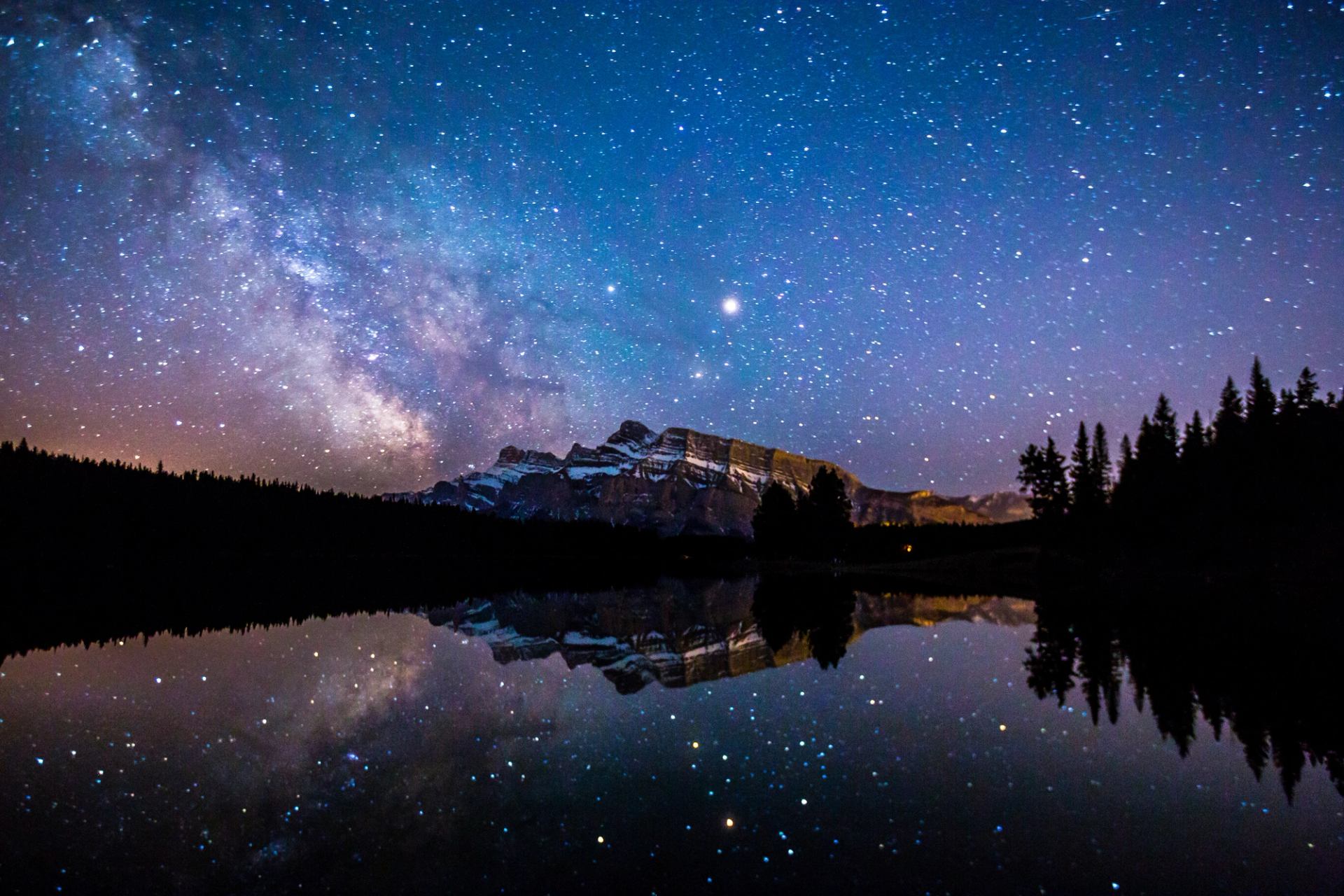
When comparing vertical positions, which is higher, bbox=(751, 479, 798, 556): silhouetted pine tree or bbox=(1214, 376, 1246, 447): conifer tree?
bbox=(1214, 376, 1246, 447): conifer tree

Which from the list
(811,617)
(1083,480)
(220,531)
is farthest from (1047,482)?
(220,531)

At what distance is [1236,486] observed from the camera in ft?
192

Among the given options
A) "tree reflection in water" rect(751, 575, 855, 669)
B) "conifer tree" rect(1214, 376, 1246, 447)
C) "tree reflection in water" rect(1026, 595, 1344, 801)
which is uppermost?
"conifer tree" rect(1214, 376, 1246, 447)

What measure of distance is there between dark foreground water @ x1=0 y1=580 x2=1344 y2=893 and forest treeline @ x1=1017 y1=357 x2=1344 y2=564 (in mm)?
54809

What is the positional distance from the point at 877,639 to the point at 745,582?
44.2m

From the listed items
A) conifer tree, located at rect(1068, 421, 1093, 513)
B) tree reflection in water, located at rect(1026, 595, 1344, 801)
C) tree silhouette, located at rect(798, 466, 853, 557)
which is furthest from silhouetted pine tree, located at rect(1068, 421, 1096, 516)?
tree reflection in water, located at rect(1026, 595, 1344, 801)

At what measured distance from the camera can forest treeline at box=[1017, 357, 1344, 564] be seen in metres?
53.1

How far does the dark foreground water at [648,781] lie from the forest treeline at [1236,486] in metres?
54.8

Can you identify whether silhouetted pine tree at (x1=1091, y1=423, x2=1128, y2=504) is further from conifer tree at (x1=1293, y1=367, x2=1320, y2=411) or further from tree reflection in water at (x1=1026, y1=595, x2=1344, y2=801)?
tree reflection in water at (x1=1026, y1=595, x2=1344, y2=801)

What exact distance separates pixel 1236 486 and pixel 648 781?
236 ft

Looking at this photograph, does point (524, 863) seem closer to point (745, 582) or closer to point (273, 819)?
point (273, 819)

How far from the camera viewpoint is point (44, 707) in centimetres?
1089

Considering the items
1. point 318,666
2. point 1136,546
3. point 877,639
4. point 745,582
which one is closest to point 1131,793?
point 877,639

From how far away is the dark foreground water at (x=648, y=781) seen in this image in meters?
5.49
